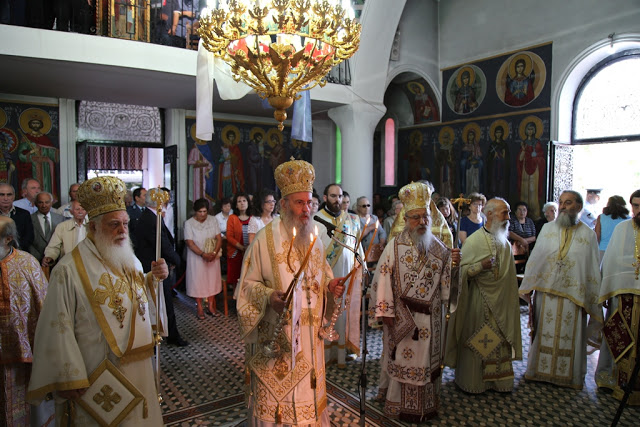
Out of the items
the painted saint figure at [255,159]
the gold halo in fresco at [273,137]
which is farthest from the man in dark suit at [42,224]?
the gold halo in fresco at [273,137]

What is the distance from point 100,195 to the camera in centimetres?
229

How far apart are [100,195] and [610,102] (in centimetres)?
874

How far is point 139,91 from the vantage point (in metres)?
7.97

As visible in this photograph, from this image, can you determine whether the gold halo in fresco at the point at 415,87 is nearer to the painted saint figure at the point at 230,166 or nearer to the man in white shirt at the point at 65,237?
the painted saint figure at the point at 230,166

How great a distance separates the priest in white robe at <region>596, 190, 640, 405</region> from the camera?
3.88 metres

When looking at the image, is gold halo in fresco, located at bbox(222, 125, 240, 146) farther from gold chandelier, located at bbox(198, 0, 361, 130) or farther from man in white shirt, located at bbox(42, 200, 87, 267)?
gold chandelier, located at bbox(198, 0, 361, 130)

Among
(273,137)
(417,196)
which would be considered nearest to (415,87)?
(273,137)

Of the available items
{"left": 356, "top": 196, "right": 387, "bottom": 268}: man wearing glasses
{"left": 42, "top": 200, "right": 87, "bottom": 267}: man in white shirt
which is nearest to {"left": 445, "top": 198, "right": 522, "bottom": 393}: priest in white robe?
{"left": 356, "top": 196, "right": 387, "bottom": 268}: man wearing glasses

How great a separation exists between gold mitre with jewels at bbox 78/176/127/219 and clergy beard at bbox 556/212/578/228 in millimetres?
3758

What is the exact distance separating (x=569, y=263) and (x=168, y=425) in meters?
3.66

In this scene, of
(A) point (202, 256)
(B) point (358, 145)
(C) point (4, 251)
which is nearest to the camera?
(C) point (4, 251)

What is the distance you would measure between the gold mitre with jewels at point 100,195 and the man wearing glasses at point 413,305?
1.96 meters

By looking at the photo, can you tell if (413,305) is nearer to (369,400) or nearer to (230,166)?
(369,400)

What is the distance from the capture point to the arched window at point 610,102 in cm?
782
